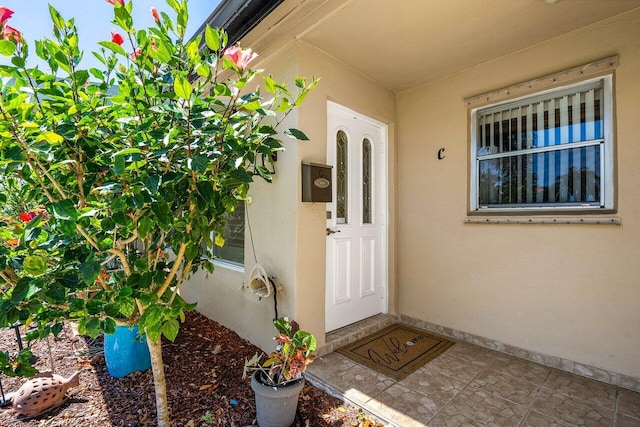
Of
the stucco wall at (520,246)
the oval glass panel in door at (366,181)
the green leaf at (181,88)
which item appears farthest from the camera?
the oval glass panel in door at (366,181)

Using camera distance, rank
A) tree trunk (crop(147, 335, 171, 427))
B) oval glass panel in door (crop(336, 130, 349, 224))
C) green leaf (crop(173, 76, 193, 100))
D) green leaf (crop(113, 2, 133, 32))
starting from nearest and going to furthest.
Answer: green leaf (crop(173, 76, 193, 100)) → green leaf (crop(113, 2, 133, 32)) → tree trunk (crop(147, 335, 171, 427)) → oval glass panel in door (crop(336, 130, 349, 224))

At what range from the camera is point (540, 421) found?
6.97 feet

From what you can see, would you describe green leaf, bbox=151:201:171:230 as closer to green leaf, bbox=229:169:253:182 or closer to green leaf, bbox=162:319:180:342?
green leaf, bbox=229:169:253:182

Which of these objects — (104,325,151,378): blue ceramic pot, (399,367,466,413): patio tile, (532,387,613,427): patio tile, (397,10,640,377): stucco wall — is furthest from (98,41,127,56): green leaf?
(532,387,613,427): patio tile

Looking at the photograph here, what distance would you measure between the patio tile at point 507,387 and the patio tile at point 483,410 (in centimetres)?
7

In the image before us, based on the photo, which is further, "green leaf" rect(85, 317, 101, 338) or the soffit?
the soffit

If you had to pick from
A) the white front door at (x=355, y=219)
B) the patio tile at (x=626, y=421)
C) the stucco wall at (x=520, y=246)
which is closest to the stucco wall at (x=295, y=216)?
the white front door at (x=355, y=219)

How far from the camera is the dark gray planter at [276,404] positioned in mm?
2012

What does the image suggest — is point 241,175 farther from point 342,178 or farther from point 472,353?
point 472,353

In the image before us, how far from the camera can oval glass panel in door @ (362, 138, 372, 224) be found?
3.77 meters

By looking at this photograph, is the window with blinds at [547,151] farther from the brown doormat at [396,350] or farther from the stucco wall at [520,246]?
the brown doormat at [396,350]

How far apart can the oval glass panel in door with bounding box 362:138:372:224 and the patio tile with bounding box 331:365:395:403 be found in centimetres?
168

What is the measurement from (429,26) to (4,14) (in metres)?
2.74

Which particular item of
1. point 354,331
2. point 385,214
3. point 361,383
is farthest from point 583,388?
point 385,214
